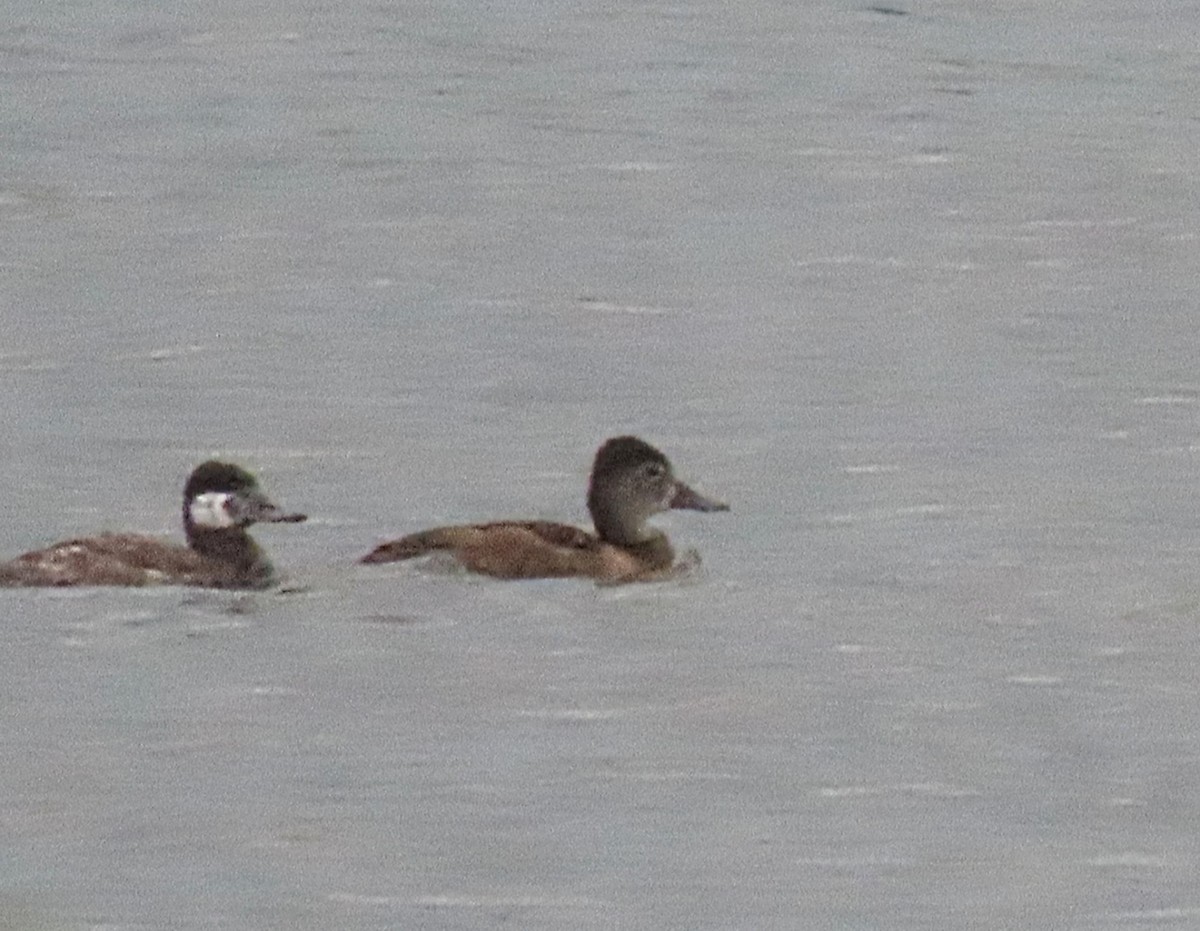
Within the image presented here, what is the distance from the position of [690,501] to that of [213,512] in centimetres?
132

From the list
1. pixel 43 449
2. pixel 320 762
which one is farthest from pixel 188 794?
pixel 43 449

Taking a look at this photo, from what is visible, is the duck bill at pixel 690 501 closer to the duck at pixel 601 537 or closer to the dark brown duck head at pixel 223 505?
the duck at pixel 601 537

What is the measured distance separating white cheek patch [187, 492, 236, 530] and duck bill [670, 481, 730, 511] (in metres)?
1.18

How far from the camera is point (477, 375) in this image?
16578 millimetres

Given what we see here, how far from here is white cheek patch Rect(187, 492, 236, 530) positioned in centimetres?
1325

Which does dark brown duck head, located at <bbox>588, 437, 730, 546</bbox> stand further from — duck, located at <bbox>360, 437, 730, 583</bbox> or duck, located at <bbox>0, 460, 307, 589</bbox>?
duck, located at <bbox>0, 460, 307, 589</bbox>

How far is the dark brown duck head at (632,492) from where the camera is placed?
13602mm

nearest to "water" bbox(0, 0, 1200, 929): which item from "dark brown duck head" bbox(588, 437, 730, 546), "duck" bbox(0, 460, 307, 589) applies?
"duck" bbox(0, 460, 307, 589)

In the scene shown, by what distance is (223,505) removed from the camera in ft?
43.5

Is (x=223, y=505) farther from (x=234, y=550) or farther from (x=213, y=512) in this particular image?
(x=234, y=550)

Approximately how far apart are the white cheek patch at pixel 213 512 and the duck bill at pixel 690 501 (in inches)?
46.6

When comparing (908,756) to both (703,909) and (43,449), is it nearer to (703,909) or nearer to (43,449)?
(703,909)

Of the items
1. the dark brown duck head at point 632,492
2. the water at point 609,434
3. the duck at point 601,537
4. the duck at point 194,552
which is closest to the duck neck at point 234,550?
the duck at point 194,552

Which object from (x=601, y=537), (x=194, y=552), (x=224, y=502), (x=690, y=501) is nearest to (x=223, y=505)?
(x=224, y=502)
